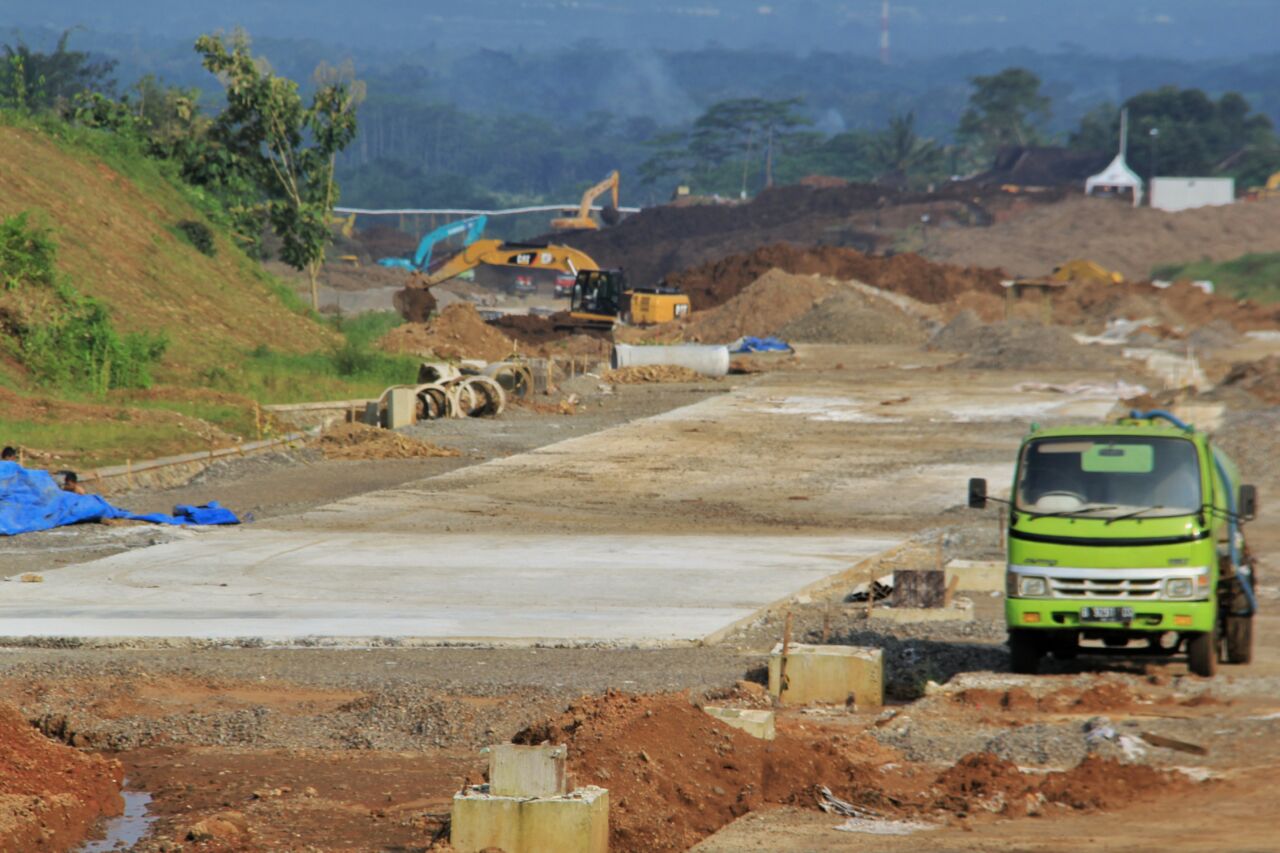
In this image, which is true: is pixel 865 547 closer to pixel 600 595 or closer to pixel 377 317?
pixel 600 595

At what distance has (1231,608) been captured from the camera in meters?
14.9

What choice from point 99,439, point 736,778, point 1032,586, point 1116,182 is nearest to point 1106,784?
point 736,778

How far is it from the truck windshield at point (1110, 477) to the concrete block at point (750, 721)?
3.62 metres

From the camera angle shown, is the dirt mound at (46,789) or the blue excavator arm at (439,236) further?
the blue excavator arm at (439,236)

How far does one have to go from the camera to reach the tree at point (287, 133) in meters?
55.2

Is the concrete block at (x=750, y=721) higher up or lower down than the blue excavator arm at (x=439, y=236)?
lower down

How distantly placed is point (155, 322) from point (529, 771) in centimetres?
3517

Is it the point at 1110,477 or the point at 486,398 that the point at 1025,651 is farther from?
the point at 486,398

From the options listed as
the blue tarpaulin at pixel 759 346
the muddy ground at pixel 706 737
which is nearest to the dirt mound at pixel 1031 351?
the blue tarpaulin at pixel 759 346

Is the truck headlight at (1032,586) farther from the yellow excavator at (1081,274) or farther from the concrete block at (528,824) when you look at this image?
the yellow excavator at (1081,274)

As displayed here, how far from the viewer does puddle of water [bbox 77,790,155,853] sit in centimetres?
1083

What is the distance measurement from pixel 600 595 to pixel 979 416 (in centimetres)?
2509

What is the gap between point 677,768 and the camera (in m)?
11.2

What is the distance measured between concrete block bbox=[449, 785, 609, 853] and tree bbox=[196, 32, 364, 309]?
47236 millimetres
